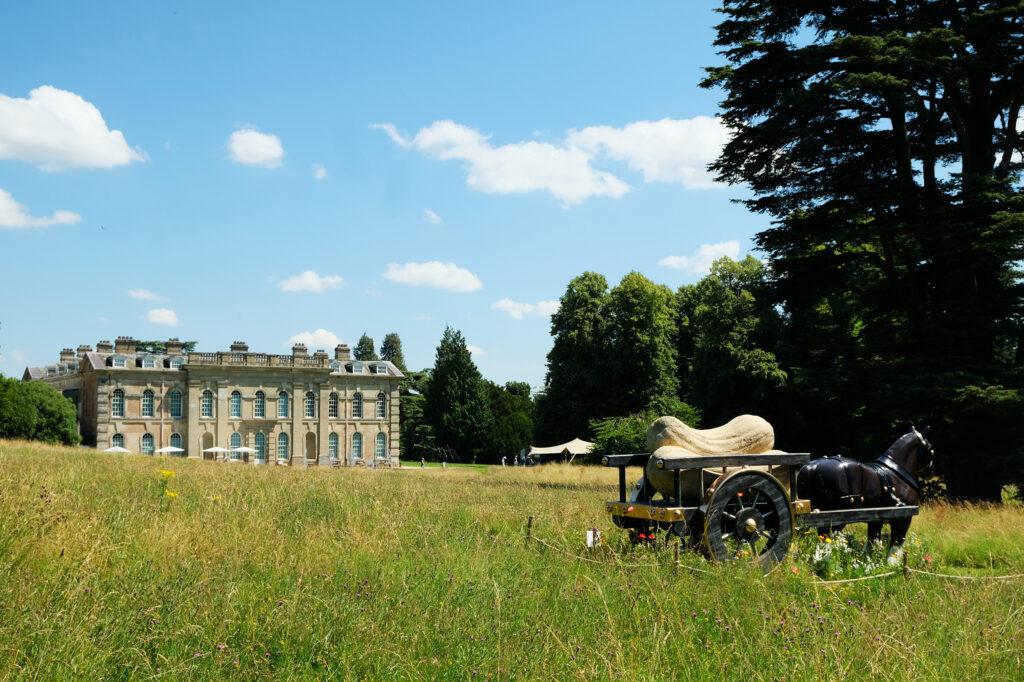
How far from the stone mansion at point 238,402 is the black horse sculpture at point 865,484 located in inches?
2151

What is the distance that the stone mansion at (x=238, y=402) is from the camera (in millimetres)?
56188

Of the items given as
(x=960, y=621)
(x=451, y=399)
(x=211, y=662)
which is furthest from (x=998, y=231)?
(x=451, y=399)

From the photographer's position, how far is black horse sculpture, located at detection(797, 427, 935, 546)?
343 inches

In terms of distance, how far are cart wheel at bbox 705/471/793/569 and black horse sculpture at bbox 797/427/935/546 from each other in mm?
864

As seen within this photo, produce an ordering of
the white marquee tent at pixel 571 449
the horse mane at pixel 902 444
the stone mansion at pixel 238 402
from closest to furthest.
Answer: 1. the horse mane at pixel 902 444
2. the white marquee tent at pixel 571 449
3. the stone mansion at pixel 238 402

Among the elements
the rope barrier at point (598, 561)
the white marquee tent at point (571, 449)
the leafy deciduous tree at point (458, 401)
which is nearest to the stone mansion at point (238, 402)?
the leafy deciduous tree at point (458, 401)

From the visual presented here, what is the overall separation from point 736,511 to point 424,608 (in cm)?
378

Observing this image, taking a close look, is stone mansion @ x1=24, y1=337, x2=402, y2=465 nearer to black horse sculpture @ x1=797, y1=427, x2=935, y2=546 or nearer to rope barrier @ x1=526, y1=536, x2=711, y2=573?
rope barrier @ x1=526, y1=536, x2=711, y2=573

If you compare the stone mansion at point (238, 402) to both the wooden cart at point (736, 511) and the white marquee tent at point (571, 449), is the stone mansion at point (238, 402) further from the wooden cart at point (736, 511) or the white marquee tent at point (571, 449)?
the wooden cart at point (736, 511)

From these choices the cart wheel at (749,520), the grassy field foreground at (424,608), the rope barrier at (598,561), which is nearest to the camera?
the grassy field foreground at (424,608)

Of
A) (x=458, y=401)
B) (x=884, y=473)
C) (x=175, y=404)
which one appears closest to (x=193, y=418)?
(x=175, y=404)

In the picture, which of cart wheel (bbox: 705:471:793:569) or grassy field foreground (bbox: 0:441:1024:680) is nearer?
grassy field foreground (bbox: 0:441:1024:680)

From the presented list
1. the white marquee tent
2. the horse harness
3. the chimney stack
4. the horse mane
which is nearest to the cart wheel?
the horse harness

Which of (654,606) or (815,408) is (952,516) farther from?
(815,408)
